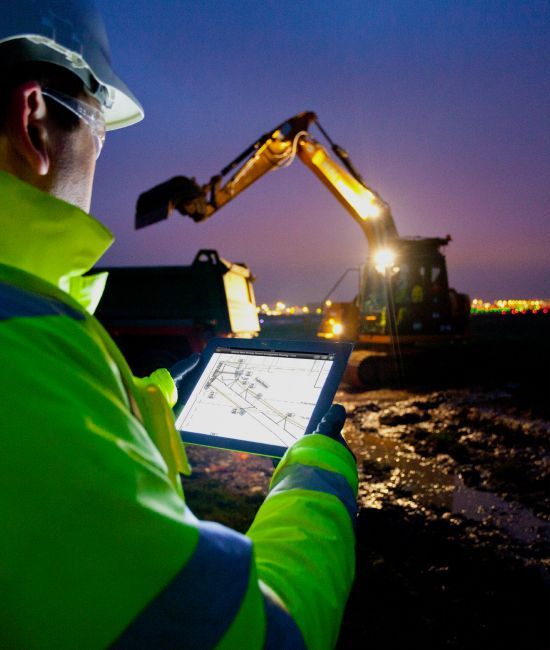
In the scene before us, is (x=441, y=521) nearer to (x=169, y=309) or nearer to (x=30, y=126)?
(x=30, y=126)

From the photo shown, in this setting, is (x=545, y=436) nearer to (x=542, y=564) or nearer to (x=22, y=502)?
(x=542, y=564)

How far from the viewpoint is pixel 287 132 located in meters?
11.5

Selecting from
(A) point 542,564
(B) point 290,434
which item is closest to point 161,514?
(B) point 290,434

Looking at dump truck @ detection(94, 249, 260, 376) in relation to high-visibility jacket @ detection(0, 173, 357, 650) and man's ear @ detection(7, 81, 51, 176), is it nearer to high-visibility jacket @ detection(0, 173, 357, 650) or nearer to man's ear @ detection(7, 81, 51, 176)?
man's ear @ detection(7, 81, 51, 176)

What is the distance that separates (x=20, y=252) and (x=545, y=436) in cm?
682

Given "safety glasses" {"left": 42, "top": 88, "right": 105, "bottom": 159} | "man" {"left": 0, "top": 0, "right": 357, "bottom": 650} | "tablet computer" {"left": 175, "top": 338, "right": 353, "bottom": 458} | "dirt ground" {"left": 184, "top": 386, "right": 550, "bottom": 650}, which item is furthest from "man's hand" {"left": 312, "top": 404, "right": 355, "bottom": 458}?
"dirt ground" {"left": 184, "top": 386, "right": 550, "bottom": 650}

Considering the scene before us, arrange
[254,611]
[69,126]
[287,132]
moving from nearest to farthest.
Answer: [254,611] → [69,126] → [287,132]

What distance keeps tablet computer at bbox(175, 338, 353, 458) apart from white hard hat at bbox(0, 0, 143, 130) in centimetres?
110

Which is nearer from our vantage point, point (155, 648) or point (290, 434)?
point (155, 648)

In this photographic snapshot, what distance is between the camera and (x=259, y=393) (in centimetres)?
184

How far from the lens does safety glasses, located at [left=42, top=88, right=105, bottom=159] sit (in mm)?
1036

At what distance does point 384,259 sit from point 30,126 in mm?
11270

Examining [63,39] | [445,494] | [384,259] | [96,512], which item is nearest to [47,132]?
[63,39]

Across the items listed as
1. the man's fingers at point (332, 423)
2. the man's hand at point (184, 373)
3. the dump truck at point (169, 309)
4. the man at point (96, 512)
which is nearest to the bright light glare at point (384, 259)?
the dump truck at point (169, 309)
